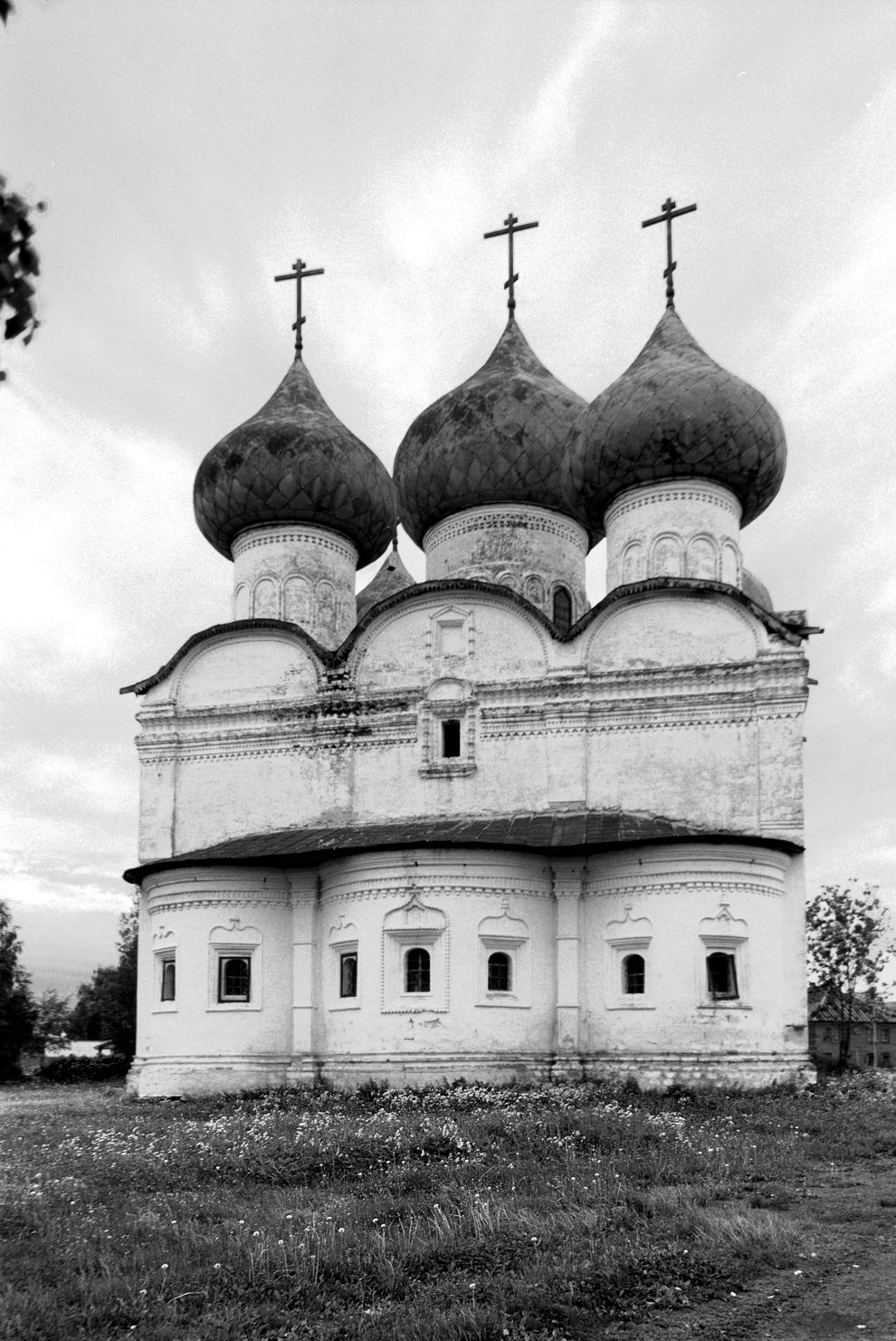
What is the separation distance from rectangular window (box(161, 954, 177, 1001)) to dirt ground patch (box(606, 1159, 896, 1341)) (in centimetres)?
1133

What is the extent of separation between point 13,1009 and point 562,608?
15.0m

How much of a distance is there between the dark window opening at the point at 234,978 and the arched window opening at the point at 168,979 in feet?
2.28

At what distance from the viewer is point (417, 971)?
16578 millimetres

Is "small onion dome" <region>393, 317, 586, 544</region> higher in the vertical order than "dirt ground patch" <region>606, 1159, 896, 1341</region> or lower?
higher

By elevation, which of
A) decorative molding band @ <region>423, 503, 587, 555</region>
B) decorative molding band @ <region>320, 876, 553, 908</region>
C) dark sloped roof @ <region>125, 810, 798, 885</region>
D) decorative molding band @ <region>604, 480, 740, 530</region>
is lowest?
decorative molding band @ <region>320, 876, 553, 908</region>

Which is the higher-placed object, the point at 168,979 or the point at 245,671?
the point at 245,671

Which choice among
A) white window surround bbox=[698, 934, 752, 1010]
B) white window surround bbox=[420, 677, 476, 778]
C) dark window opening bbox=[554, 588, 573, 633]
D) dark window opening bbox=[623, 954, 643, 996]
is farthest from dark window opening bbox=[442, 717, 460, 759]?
white window surround bbox=[698, 934, 752, 1010]

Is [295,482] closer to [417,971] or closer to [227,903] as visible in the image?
[227,903]

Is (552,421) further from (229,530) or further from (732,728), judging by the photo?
(732,728)

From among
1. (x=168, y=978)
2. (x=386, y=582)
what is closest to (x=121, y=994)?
(x=386, y=582)

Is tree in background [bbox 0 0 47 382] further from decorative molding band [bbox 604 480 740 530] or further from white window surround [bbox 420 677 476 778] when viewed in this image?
decorative molding band [bbox 604 480 740 530]

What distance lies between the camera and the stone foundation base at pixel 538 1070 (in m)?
15.8

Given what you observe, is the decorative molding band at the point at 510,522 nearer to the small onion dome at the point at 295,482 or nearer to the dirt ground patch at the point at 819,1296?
the small onion dome at the point at 295,482

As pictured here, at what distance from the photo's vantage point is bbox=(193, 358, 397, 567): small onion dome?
70.3 ft
